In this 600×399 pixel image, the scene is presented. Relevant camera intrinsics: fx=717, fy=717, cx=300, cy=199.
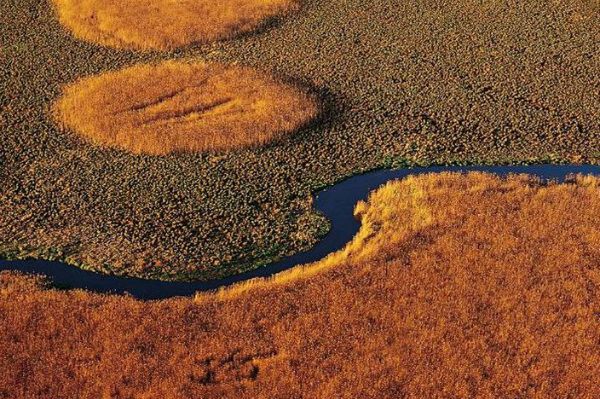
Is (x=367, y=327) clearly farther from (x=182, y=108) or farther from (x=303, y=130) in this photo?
(x=182, y=108)

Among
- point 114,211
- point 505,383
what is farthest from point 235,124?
point 505,383

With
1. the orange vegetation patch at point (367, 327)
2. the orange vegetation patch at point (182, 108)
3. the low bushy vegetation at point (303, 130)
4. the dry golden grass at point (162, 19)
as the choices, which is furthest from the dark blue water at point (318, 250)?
the dry golden grass at point (162, 19)

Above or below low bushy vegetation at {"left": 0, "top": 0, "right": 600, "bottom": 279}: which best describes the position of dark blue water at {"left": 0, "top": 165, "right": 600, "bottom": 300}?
below

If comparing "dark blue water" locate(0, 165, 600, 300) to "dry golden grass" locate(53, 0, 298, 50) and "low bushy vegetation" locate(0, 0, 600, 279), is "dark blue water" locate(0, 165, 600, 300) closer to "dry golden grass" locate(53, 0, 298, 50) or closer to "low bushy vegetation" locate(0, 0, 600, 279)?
"low bushy vegetation" locate(0, 0, 600, 279)

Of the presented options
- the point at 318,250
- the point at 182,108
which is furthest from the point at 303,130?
the point at 318,250

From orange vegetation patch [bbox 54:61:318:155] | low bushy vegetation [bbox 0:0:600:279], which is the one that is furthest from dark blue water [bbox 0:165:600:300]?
orange vegetation patch [bbox 54:61:318:155]

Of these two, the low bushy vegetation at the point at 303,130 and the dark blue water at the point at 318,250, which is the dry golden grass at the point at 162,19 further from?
the dark blue water at the point at 318,250
